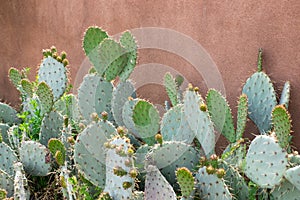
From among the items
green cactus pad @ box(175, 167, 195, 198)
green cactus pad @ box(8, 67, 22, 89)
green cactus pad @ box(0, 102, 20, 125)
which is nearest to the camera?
green cactus pad @ box(175, 167, 195, 198)

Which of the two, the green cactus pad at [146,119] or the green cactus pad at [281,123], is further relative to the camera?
the green cactus pad at [146,119]

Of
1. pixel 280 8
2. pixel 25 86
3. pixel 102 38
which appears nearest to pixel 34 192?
pixel 25 86

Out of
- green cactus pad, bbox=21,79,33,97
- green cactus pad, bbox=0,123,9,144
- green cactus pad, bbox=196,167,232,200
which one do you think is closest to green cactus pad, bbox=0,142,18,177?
green cactus pad, bbox=0,123,9,144

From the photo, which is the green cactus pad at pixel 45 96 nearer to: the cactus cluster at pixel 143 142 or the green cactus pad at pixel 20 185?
the cactus cluster at pixel 143 142

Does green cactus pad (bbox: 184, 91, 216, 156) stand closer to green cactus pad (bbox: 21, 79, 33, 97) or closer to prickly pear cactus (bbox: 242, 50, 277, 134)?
prickly pear cactus (bbox: 242, 50, 277, 134)

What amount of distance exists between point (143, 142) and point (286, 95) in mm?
955

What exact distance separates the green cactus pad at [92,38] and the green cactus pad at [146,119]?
0.73 m

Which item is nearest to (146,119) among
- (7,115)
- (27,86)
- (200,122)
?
(200,122)

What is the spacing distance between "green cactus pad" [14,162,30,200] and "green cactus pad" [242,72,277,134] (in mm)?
1443

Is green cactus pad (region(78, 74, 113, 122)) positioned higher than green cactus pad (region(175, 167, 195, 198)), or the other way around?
green cactus pad (region(78, 74, 113, 122))

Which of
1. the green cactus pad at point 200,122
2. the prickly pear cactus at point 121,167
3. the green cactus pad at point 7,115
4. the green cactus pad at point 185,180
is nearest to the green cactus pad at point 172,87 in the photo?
the green cactus pad at point 200,122

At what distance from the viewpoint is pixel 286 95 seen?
9.18ft

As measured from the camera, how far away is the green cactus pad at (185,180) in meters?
2.09

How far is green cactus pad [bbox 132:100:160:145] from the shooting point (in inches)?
105
